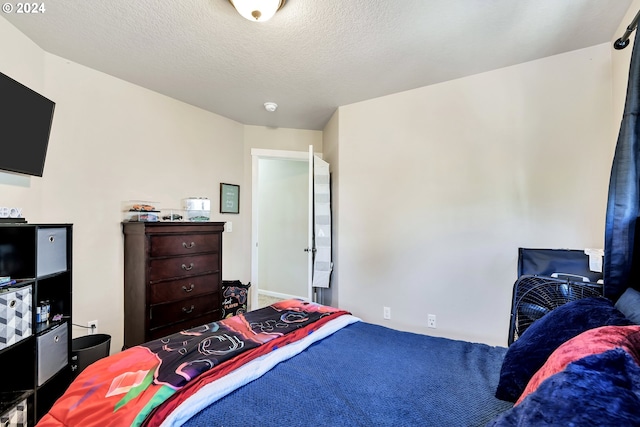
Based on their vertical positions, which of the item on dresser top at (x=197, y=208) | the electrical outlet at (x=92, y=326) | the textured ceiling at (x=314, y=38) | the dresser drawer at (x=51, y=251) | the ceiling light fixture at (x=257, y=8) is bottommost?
the electrical outlet at (x=92, y=326)

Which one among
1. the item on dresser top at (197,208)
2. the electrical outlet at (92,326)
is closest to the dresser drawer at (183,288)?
the electrical outlet at (92,326)

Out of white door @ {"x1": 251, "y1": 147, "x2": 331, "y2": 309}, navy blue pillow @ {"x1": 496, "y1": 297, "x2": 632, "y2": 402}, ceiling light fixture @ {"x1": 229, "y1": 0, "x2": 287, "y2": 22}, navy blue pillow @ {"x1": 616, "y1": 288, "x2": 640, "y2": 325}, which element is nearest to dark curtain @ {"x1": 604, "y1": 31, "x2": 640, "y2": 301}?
navy blue pillow @ {"x1": 616, "y1": 288, "x2": 640, "y2": 325}

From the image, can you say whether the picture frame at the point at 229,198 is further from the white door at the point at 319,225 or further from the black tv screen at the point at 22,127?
the black tv screen at the point at 22,127

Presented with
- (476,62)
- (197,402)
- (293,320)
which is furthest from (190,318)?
(476,62)

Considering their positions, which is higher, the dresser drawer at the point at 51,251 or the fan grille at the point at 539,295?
the dresser drawer at the point at 51,251

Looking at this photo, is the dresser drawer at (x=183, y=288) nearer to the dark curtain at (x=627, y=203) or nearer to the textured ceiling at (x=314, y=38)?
the textured ceiling at (x=314, y=38)

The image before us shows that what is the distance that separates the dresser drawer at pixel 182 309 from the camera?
7.73 feet

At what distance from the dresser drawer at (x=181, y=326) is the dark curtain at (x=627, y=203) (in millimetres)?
2774

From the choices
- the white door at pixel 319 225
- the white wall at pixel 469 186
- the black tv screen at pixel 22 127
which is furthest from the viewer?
the white door at pixel 319 225

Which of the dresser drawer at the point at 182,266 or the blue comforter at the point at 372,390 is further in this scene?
the dresser drawer at the point at 182,266

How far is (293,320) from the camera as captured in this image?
5.42 ft

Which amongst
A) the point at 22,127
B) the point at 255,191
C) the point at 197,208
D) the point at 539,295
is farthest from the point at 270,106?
the point at 539,295

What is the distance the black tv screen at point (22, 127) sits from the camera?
159cm

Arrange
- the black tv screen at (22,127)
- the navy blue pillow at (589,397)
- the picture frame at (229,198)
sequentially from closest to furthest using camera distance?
the navy blue pillow at (589,397) < the black tv screen at (22,127) < the picture frame at (229,198)
